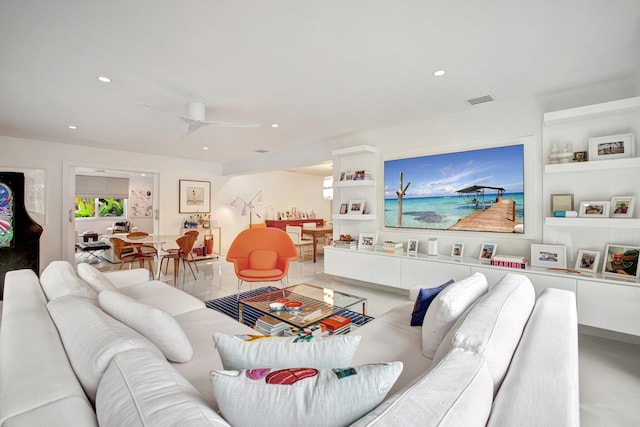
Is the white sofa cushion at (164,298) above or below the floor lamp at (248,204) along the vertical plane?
below

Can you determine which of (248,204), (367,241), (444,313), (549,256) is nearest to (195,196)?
(248,204)

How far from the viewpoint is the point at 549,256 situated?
9.61ft

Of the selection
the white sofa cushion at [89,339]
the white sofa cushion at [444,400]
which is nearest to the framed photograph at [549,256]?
the white sofa cushion at [444,400]

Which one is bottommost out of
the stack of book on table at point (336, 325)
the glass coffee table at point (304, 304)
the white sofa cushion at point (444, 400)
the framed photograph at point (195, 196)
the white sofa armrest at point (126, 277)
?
the stack of book on table at point (336, 325)

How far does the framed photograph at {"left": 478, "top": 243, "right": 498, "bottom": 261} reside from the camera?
10.8ft

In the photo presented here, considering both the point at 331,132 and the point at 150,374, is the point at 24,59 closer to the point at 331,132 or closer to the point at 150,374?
the point at 150,374

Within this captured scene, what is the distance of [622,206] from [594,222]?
0.28 metres

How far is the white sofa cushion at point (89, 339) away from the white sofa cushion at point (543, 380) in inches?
48.4

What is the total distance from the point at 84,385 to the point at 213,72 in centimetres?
237

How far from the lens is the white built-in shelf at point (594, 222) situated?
8.13 ft

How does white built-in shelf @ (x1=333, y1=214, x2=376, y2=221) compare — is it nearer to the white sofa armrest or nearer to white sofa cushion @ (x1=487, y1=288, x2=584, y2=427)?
the white sofa armrest

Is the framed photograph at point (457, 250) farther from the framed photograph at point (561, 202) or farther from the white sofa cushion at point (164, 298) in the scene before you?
the white sofa cushion at point (164, 298)

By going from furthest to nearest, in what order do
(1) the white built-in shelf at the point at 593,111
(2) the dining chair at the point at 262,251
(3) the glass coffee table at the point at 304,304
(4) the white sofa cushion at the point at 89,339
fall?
(2) the dining chair at the point at 262,251 < (1) the white built-in shelf at the point at 593,111 < (3) the glass coffee table at the point at 304,304 < (4) the white sofa cushion at the point at 89,339

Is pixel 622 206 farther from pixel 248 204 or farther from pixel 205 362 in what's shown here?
pixel 248 204
